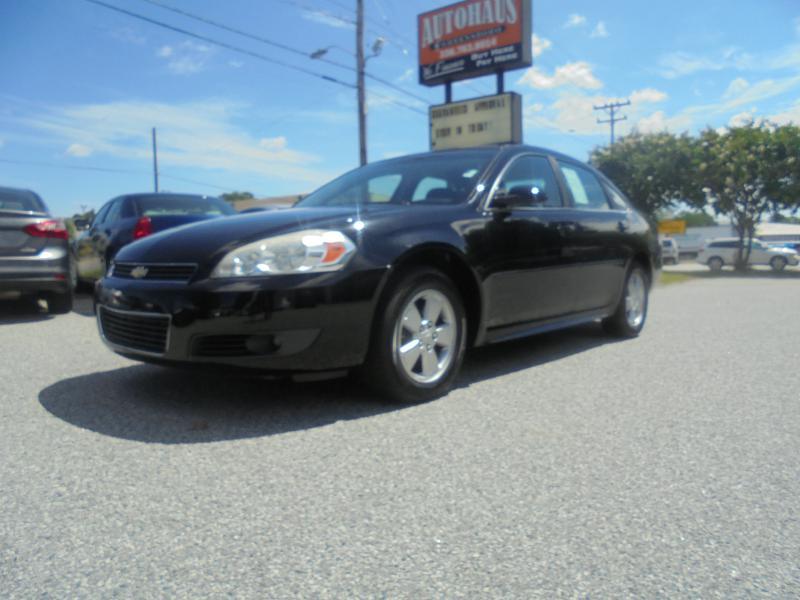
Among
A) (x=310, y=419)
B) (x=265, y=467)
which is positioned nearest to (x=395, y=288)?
(x=310, y=419)

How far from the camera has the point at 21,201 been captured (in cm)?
738

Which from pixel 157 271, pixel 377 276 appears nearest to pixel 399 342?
pixel 377 276

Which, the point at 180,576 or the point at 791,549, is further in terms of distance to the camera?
the point at 791,549

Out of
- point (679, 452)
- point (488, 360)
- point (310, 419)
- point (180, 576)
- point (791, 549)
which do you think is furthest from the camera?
point (488, 360)

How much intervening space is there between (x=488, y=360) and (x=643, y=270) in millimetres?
2129

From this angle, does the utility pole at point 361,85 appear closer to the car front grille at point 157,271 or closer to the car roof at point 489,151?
the car roof at point 489,151

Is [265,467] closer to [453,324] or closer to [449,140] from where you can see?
[453,324]

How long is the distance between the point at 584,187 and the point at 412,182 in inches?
66.0

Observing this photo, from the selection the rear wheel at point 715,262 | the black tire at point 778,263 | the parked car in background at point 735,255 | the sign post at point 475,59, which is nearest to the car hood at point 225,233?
the sign post at point 475,59

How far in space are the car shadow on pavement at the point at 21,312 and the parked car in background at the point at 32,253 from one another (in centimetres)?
29

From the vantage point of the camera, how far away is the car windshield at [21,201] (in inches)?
282

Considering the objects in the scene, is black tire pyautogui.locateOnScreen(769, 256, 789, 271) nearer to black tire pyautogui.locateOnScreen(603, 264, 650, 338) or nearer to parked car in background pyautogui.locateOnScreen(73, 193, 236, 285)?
black tire pyautogui.locateOnScreen(603, 264, 650, 338)

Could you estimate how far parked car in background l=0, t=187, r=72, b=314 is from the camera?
663cm

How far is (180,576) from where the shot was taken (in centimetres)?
181
